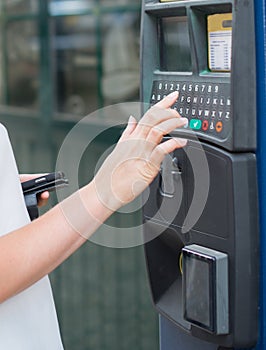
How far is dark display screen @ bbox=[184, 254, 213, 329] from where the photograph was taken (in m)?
1.71

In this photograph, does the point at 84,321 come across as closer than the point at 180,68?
No

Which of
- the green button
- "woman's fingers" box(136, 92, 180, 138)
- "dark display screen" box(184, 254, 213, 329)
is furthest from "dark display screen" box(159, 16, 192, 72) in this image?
"dark display screen" box(184, 254, 213, 329)

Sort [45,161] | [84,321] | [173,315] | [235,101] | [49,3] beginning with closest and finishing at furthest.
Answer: [235,101], [173,315], [84,321], [45,161], [49,3]

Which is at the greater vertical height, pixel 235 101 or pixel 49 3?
pixel 49 3

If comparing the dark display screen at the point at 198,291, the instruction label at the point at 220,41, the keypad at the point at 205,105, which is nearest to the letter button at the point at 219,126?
the keypad at the point at 205,105

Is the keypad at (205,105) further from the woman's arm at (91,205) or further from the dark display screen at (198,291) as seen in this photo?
the dark display screen at (198,291)

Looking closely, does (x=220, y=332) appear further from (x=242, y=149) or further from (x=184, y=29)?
(x=184, y=29)

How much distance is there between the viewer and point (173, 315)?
1928 millimetres

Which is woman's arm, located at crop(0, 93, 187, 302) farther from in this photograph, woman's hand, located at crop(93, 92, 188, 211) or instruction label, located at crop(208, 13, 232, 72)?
instruction label, located at crop(208, 13, 232, 72)

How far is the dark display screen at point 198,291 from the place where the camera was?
1708 mm

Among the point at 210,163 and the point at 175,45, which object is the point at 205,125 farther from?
the point at 175,45

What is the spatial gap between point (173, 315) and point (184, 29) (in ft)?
2.12

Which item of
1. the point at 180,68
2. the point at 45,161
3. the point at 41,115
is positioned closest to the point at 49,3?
the point at 41,115

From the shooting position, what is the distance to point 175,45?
1863 mm
